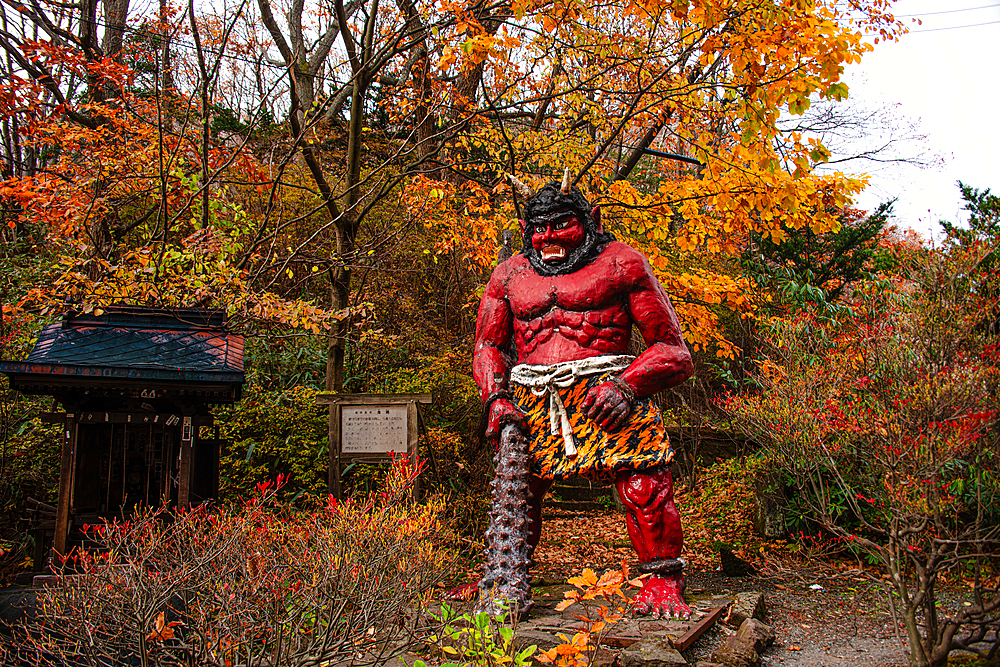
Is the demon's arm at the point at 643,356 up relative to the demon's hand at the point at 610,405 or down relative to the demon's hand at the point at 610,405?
up

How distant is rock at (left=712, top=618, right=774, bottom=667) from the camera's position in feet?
10.3

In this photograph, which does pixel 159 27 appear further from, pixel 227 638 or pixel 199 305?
pixel 227 638

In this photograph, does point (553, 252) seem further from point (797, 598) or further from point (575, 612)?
point (797, 598)

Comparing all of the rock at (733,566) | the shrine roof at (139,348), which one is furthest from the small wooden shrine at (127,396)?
the rock at (733,566)

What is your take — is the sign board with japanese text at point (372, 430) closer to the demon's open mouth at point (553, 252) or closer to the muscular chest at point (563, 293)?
the muscular chest at point (563, 293)

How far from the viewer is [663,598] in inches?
127

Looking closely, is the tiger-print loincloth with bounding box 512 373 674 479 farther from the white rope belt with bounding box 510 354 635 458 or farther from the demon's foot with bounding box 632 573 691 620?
the demon's foot with bounding box 632 573 691 620

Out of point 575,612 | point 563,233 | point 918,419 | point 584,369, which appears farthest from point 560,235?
point 918,419

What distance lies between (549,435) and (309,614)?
1494mm

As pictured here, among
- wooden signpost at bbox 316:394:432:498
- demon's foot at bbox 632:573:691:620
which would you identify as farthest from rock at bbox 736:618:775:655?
wooden signpost at bbox 316:394:432:498

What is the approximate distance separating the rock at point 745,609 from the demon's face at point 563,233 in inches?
86.5

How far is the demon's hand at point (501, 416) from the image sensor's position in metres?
3.54

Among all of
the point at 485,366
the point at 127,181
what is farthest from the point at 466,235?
the point at 485,366

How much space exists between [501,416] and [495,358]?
379 millimetres
